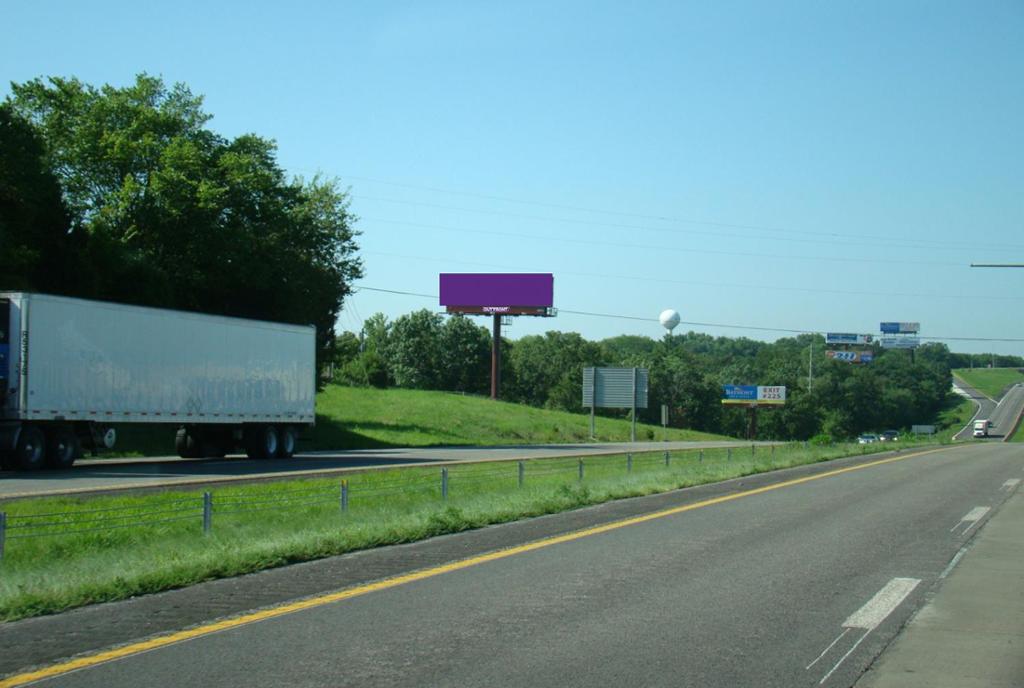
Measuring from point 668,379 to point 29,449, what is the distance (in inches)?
5003

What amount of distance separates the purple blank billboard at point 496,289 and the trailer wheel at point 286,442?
183ft

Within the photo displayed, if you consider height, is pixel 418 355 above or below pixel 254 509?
above

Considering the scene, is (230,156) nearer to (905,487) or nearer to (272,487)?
(272,487)

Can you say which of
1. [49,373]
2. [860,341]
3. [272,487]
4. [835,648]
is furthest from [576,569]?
[860,341]

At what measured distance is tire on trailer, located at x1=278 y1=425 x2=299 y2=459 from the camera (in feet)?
125

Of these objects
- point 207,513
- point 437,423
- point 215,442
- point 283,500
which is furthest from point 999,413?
point 207,513

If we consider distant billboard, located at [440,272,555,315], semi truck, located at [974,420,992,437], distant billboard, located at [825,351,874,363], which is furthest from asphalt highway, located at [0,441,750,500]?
distant billboard, located at [825,351,874,363]

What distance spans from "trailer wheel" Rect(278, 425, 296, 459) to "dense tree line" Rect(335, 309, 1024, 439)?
80072mm

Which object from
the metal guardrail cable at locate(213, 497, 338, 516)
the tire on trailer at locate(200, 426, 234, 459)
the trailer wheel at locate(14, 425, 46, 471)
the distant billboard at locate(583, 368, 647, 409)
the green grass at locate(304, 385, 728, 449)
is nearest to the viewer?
the metal guardrail cable at locate(213, 497, 338, 516)

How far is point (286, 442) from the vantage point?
126 ft

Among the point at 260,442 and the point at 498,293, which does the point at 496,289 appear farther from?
the point at 260,442

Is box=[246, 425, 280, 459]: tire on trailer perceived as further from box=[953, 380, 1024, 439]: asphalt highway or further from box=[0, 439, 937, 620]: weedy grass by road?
box=[953, 380, 1024, 439]: asphalt highway

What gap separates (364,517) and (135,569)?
5.28m

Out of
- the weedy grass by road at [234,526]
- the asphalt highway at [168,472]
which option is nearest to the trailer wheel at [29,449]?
the asphalt highway at [168,472]
